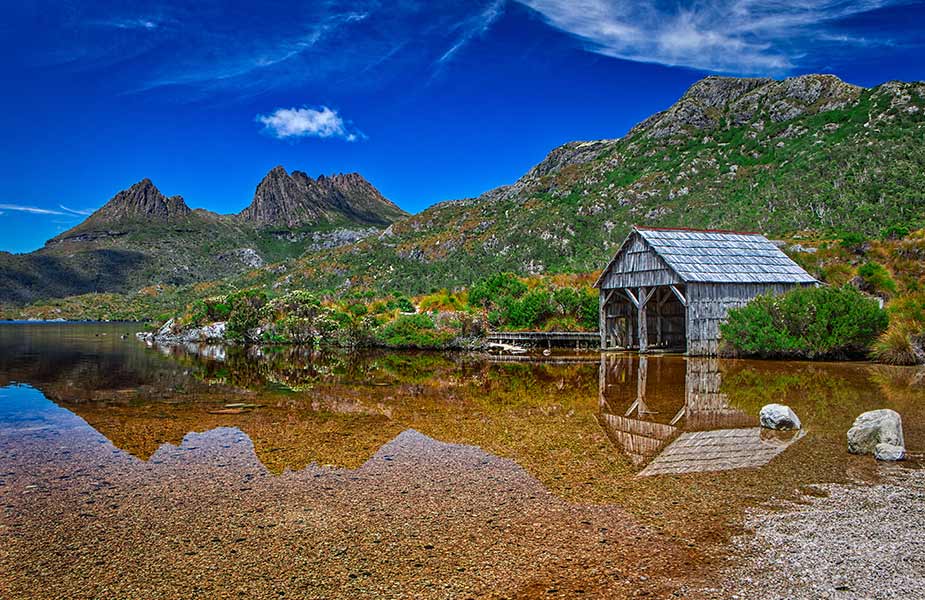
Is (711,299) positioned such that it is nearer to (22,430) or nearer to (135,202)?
(22,430)

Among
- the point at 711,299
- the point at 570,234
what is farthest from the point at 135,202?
the point at 711,299

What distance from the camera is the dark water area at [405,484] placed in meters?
4.97

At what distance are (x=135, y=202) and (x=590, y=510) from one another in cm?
22769

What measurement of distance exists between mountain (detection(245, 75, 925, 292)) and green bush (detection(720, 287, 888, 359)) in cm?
2613

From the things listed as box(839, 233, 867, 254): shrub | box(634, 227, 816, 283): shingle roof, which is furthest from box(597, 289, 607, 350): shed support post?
box(839, 233, 867, 254): shrub

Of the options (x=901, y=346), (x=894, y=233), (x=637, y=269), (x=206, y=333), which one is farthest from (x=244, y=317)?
(x=894, y=233)

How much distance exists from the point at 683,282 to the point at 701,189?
5223 centimetres

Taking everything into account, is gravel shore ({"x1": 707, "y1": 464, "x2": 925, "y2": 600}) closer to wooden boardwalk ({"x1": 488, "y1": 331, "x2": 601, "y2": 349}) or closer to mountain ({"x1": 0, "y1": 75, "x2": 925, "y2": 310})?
wooden boardwalk ({"x1": 488, "y1": 331, "x2": 601, "y2": 349})

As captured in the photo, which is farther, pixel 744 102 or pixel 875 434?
pixel 744 102

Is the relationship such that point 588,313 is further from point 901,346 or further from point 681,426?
point 681,426

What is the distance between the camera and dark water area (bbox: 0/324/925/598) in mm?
4969

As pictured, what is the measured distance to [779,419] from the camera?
406 inches

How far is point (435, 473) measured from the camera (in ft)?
26.4

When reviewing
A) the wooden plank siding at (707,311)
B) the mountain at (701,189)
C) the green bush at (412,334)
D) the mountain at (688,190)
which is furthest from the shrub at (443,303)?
the mountain at (688,190)
